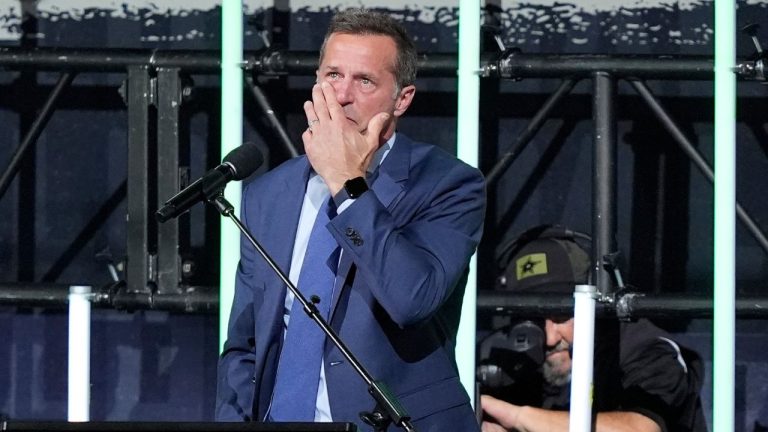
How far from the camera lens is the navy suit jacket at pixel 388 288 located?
8.12 ft

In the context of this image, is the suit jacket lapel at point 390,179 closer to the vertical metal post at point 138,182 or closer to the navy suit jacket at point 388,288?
the navy suit jacket at point 388,288

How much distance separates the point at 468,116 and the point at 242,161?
133 centimetres

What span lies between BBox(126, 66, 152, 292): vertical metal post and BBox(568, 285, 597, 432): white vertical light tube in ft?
4.34

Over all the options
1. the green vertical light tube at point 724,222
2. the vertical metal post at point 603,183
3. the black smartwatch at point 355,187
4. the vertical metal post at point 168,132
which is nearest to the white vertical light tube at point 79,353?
the vertical metal post at point 168,132

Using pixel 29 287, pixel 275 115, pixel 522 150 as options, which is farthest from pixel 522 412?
pixel 29 287

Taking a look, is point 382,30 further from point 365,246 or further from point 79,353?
point 79,353

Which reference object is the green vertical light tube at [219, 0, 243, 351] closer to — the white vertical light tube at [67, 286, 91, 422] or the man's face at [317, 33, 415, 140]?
the white vertical light tube at [67, 286, 91, 422]

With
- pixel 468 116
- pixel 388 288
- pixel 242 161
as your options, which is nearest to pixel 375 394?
pixel 388 288

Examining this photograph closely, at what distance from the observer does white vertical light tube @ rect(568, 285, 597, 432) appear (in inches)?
142

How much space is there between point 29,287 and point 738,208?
6.91 feet

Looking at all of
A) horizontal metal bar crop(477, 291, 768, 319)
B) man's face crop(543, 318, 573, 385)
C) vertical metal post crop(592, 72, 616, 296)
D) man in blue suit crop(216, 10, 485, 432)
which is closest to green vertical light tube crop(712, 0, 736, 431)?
horizontal metal bar crop(477, 291, 768, 319)

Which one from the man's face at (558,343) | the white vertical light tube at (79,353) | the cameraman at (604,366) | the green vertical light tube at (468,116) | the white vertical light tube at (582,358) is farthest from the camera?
the man's face at (558,343)

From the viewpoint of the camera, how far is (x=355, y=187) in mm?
2531

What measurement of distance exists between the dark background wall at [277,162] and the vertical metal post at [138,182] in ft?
0.44
